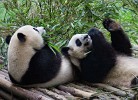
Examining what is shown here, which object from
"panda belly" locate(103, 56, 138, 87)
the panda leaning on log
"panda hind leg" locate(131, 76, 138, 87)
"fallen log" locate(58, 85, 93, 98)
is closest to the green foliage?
the panda leaning on log

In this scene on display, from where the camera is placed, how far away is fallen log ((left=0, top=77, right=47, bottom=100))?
306 cm

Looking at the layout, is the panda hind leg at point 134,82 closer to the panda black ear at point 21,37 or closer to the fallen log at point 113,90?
the fallen log at point 113,90

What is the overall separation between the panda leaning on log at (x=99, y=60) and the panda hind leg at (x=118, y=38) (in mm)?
83

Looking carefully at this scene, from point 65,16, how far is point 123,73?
3.48ft

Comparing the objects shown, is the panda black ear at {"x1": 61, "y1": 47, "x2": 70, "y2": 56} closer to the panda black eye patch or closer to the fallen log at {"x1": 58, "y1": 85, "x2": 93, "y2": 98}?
the panda black eye patch

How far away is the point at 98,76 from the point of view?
10.9 feet

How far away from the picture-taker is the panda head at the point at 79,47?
3357 mm

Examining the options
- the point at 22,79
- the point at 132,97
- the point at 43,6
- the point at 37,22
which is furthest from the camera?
the point at 43,6

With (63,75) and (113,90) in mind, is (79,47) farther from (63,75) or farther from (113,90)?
(113,90)

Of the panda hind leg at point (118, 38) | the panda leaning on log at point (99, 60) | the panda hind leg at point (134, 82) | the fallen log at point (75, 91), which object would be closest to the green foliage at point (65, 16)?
the panda hind leg at point (118, 38)

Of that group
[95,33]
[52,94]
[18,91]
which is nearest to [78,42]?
[95,33]

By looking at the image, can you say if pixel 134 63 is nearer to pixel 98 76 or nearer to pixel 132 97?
pixel 98 76

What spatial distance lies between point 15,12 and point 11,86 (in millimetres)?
927

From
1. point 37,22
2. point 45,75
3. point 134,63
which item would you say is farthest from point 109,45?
point 37,22
